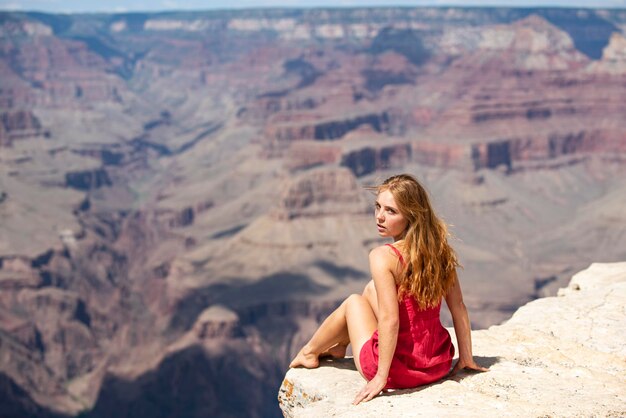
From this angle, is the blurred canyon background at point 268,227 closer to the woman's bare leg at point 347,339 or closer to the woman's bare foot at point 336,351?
the woman's bare leg at point 347,339

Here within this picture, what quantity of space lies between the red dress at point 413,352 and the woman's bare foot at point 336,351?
39.9 inches

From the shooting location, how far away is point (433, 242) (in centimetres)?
975

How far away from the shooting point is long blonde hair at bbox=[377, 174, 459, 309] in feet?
31.7

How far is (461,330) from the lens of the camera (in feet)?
34.6

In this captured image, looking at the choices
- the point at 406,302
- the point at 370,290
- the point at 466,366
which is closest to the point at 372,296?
the point at 370,290

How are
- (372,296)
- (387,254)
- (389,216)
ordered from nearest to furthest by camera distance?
(387,254), (389,216), (372,296)

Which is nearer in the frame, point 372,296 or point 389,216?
point 389,216

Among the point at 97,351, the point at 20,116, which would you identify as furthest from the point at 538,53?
the point at 97,351

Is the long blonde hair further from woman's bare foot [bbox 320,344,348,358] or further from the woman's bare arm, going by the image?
woman's bare foot [bbox 320,344,348,358]

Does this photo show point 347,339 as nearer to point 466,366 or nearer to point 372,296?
point 372,296

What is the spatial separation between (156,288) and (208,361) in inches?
1160

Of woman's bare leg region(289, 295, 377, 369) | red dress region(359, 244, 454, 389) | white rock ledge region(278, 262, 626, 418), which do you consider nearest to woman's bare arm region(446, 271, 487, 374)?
white rock ledge region(278, 262, 626, 418)

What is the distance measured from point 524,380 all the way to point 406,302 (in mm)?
1823

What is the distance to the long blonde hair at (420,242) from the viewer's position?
967cm
